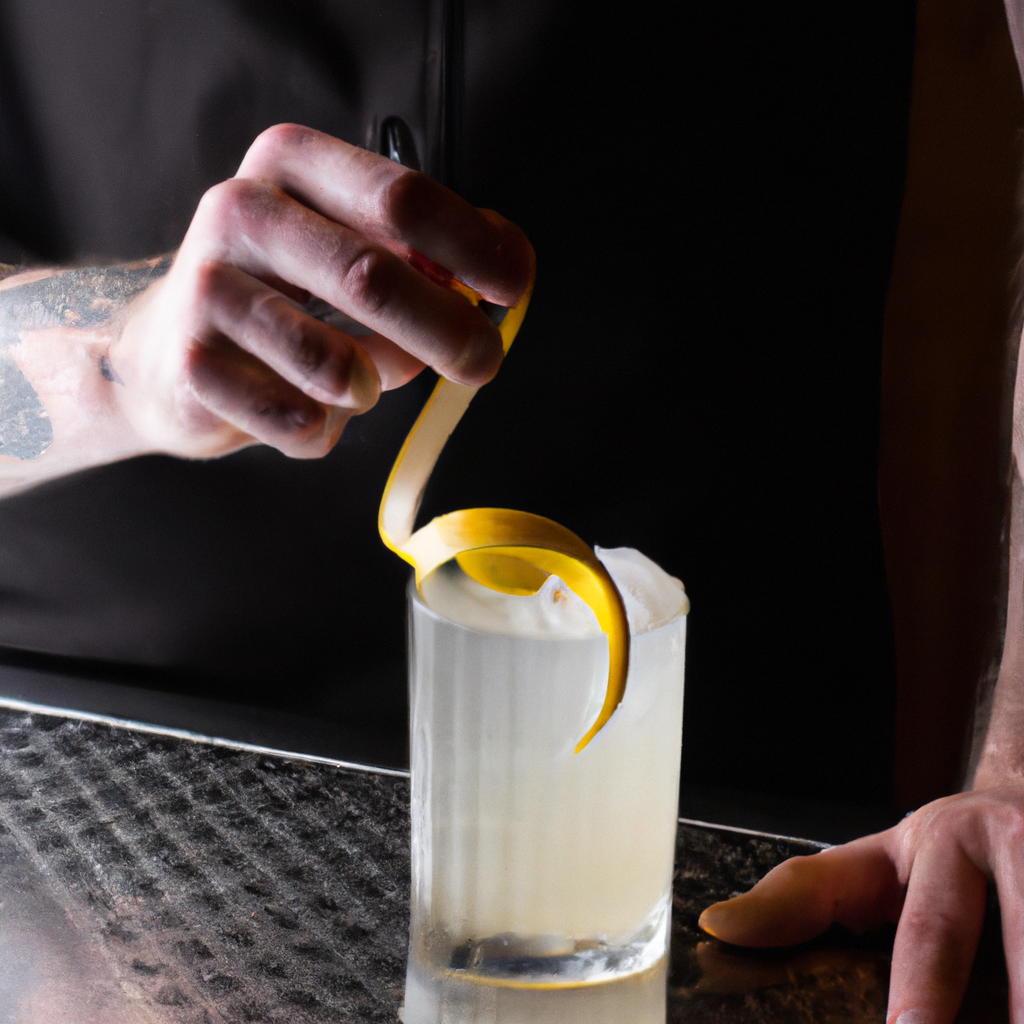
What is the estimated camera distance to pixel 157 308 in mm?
748

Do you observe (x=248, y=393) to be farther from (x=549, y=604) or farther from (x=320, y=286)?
(x=549, y=604)

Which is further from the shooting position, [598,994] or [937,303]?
[937,303]

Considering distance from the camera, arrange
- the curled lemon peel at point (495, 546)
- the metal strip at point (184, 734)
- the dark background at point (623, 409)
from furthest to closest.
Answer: the dark background at point (623, 409) → the metal strip at point (184, 734) → the curled lemon peel at point (495, 546)

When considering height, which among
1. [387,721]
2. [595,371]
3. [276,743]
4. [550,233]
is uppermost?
[550,233]

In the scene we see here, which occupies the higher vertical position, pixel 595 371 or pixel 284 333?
pixel 284 333

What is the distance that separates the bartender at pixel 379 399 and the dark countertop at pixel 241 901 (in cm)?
28

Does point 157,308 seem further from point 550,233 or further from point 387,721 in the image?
point 387,721

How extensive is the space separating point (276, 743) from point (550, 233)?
20.5 inches

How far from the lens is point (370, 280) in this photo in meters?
0.49

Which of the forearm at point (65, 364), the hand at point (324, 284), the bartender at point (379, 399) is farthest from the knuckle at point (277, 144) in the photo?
the forearm at point (65, 364)

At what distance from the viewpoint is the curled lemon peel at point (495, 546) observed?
0.42 meters

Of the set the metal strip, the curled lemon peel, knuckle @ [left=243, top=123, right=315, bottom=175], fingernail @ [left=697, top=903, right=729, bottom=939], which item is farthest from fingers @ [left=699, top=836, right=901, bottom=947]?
knuckle @ [left=243, top=123, right=315, bottom=175]

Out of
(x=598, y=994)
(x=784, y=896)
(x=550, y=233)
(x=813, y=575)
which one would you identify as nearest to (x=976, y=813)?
(x=784, y=896)

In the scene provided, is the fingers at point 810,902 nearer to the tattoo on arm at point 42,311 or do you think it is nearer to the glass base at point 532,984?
the glass base at point 532,984
